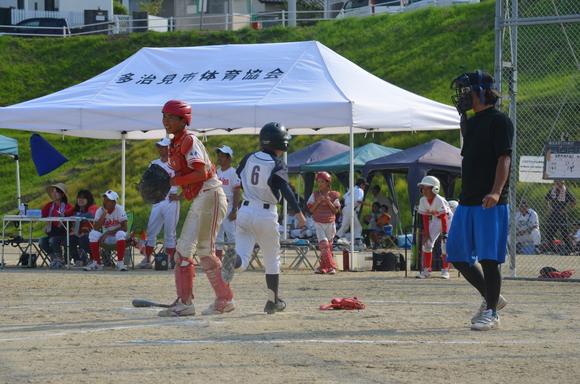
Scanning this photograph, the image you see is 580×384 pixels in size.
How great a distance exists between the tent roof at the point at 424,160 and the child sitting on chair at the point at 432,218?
8271 mm

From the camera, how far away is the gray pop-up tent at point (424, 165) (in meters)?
21.6

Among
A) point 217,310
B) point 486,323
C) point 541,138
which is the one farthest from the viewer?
point 541,138

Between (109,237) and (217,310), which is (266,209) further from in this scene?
(109,237)

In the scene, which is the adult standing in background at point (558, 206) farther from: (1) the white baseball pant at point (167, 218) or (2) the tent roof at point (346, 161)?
(2) the tent roof at point (346, 161)

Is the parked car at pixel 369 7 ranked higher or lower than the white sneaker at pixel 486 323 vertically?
higher

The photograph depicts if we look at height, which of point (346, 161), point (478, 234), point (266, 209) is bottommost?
point (478, 234)

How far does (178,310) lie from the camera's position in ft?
25.4

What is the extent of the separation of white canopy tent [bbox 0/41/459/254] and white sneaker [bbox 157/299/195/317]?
6.14 meters

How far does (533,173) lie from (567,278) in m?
1.74

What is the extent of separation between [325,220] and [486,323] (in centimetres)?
750

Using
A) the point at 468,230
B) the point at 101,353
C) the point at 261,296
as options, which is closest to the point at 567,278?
the point at 261,296

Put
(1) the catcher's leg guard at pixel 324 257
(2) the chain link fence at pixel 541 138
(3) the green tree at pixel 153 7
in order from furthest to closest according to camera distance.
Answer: (3) the green tree at pixel 153 7, (1) the catcher's leg guard at pixel 324 257, (2) the chain link fence at pixel 541 138

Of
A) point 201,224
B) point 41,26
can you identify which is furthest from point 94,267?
point 41,26

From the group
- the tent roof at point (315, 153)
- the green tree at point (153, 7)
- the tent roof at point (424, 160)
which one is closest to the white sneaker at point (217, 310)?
the tent roof at point (424, 160)
